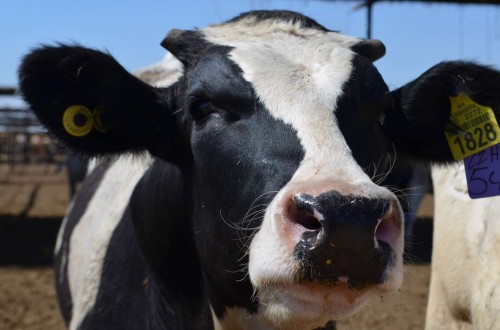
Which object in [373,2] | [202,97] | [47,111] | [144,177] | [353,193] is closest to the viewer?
[353,193]

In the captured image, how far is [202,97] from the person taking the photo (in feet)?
8.79

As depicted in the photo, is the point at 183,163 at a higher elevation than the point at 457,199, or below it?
higher

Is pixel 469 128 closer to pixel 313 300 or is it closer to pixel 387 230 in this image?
pixel 387 230

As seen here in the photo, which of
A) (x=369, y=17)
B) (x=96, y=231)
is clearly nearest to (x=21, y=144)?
(x=369, y=17)

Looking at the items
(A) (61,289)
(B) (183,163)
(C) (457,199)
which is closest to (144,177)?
(B) (183,163)

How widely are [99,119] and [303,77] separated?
2.70 feet

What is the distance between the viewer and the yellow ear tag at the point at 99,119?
2928 mm

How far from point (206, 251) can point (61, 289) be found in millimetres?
1947

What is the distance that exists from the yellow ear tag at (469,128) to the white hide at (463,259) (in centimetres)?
66

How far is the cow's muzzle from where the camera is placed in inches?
79.0

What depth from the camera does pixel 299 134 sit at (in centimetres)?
234

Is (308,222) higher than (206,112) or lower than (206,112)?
lower

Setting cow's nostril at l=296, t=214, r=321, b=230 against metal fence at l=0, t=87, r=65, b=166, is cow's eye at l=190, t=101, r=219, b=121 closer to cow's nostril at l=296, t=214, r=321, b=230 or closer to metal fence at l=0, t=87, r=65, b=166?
cow's nostril at l=296, t=214, r=321, b=230

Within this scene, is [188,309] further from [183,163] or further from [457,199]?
[457,199]
